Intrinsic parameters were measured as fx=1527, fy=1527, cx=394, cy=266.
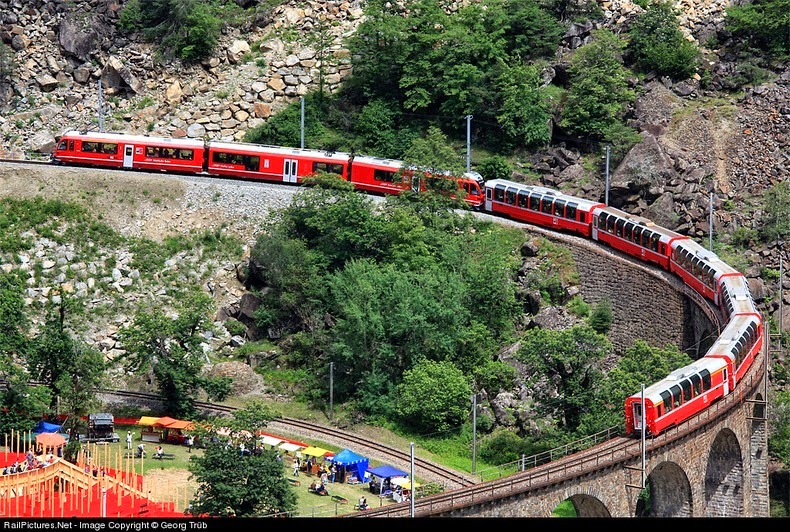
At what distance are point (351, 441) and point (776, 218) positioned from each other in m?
31.1

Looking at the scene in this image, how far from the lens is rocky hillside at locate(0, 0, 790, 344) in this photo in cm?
9800

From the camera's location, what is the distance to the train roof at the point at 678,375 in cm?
6731

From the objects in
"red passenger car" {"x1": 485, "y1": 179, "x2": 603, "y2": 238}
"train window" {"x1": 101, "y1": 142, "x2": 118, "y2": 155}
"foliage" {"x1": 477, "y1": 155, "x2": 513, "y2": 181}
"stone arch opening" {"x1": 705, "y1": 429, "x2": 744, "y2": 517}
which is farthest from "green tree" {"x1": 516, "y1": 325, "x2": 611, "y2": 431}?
"train window" {"x1": 101, "y1": 142, "x2": 118, "y2": 155}

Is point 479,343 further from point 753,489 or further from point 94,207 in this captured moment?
point 94,207

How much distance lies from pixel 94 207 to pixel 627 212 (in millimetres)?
34322

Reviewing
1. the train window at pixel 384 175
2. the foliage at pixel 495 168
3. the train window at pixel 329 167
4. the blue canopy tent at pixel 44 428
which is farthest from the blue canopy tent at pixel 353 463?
the foliage at pixel 495 168

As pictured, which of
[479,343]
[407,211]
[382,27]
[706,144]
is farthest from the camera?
[382,27]

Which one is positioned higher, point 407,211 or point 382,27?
point 382,27

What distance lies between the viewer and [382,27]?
10862 centimetres

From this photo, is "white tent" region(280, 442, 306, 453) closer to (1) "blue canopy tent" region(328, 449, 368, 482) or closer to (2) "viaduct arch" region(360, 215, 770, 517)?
(1) "blue canopy tent" region(328, 449, 368, 482)

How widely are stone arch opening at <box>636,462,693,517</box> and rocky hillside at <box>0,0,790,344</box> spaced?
27.1 meters

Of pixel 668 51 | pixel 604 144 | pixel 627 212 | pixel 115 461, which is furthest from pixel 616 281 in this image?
pixel 115 461

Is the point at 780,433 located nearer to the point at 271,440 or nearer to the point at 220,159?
the point at 271,440

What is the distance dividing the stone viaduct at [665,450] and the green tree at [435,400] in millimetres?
12002
